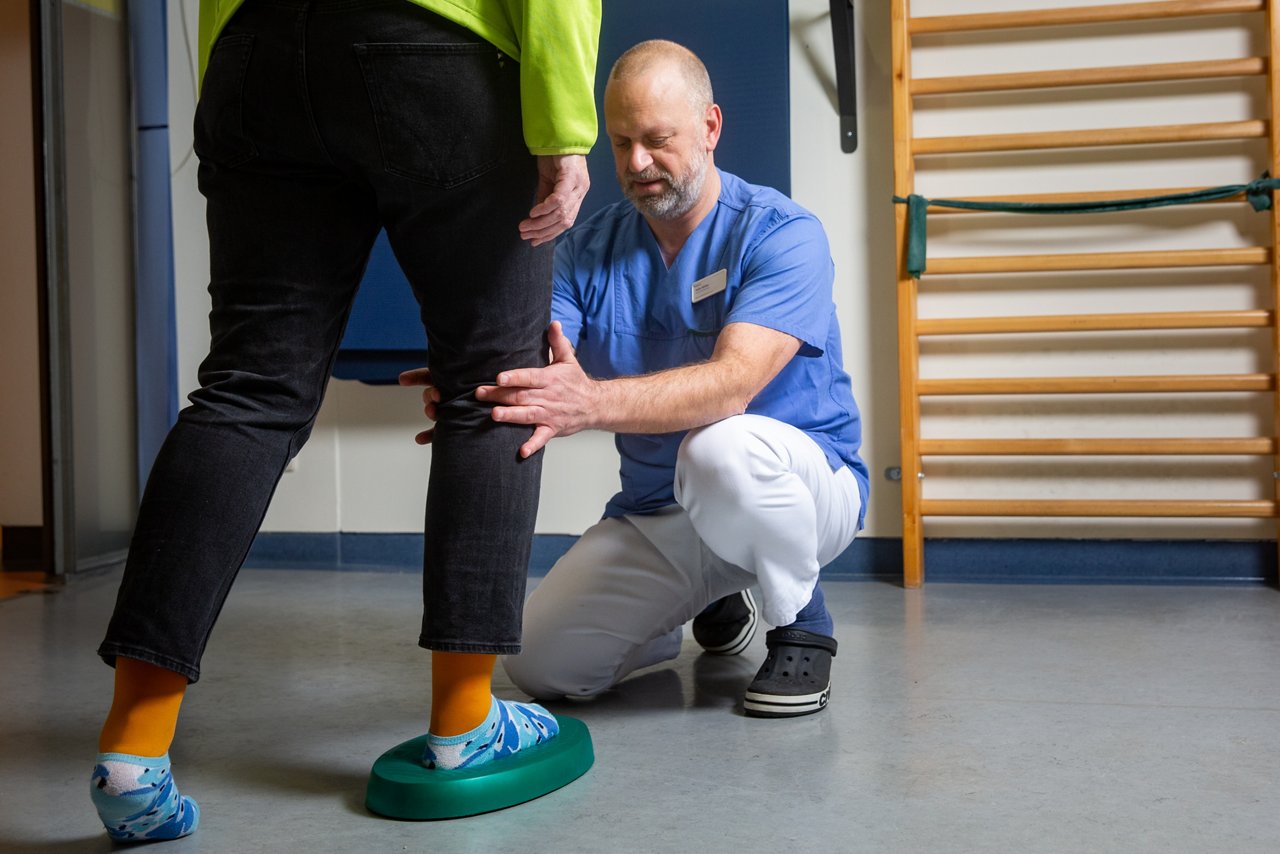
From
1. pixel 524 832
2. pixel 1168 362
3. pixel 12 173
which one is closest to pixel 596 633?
pixel 524 832

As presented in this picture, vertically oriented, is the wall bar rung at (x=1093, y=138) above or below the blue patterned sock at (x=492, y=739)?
above

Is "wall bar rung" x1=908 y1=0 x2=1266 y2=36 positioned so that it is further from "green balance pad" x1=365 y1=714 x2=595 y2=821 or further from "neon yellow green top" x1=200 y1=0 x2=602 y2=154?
"green balance pad" x1=365 y1=714 x2=595 y2=821

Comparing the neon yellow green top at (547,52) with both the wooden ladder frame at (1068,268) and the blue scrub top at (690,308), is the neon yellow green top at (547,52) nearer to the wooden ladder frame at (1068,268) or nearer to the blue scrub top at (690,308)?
the blue scrub top at (690,308)

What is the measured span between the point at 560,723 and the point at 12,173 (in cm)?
287

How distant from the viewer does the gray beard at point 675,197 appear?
170 centimetres

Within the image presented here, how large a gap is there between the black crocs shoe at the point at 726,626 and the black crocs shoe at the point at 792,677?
0.27m

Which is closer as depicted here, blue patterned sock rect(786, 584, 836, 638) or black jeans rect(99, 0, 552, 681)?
black jeans rect(99, 0, 552, 681)

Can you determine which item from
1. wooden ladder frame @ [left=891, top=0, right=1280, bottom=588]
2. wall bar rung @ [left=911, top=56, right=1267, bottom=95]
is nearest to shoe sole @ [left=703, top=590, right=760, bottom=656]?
wooden ladder frame @ [left=891, top=0, right=1280, bottom=588]

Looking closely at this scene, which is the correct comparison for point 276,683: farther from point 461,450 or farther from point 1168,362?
point 1168,362

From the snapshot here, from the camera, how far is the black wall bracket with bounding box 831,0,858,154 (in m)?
2.66

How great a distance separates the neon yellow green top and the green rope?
5.66ft

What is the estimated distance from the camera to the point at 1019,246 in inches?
109

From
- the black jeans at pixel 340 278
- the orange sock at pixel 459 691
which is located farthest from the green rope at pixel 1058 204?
the orange sock at pixel 459 691

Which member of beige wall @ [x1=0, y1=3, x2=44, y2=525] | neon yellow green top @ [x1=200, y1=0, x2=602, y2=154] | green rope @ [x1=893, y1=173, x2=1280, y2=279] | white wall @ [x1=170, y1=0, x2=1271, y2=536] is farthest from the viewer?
beige wall @ [x1=0, y1=3, x2=44, y2=525]
